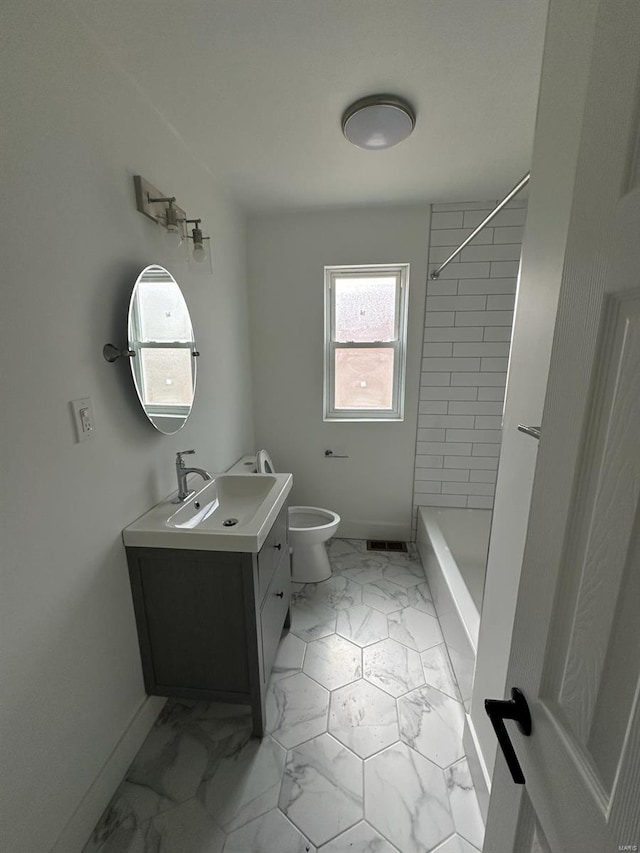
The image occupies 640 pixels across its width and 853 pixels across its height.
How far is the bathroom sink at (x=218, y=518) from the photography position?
1209 millimetres

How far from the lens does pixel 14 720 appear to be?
85 centimetres

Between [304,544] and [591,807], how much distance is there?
6.04ft

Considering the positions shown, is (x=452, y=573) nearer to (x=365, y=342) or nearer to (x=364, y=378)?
(x=364, y=378)

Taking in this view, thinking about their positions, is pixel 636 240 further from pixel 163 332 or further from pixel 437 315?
pixel 437 315

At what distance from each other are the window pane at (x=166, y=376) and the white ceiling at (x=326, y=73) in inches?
36.7

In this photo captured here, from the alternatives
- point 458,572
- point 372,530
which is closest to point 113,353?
point 458,572

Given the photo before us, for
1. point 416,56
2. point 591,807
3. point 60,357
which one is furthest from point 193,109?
point 591,807

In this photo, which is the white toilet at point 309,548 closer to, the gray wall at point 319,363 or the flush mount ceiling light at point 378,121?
the gray wall at point 319,363

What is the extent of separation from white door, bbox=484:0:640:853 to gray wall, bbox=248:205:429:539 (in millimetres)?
1994

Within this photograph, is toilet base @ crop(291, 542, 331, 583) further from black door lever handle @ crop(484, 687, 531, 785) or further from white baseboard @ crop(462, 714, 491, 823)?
black door lever handle @ crop(484, 687, 531, 785)

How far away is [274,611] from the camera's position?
1.52 m

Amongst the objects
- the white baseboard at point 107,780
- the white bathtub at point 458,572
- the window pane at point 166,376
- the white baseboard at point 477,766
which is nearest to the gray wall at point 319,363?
the white bathtub at point 458,572

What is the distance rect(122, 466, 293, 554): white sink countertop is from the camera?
1.21 m

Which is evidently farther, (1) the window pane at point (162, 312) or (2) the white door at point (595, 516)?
(1) the window pane at point (162, 312)
